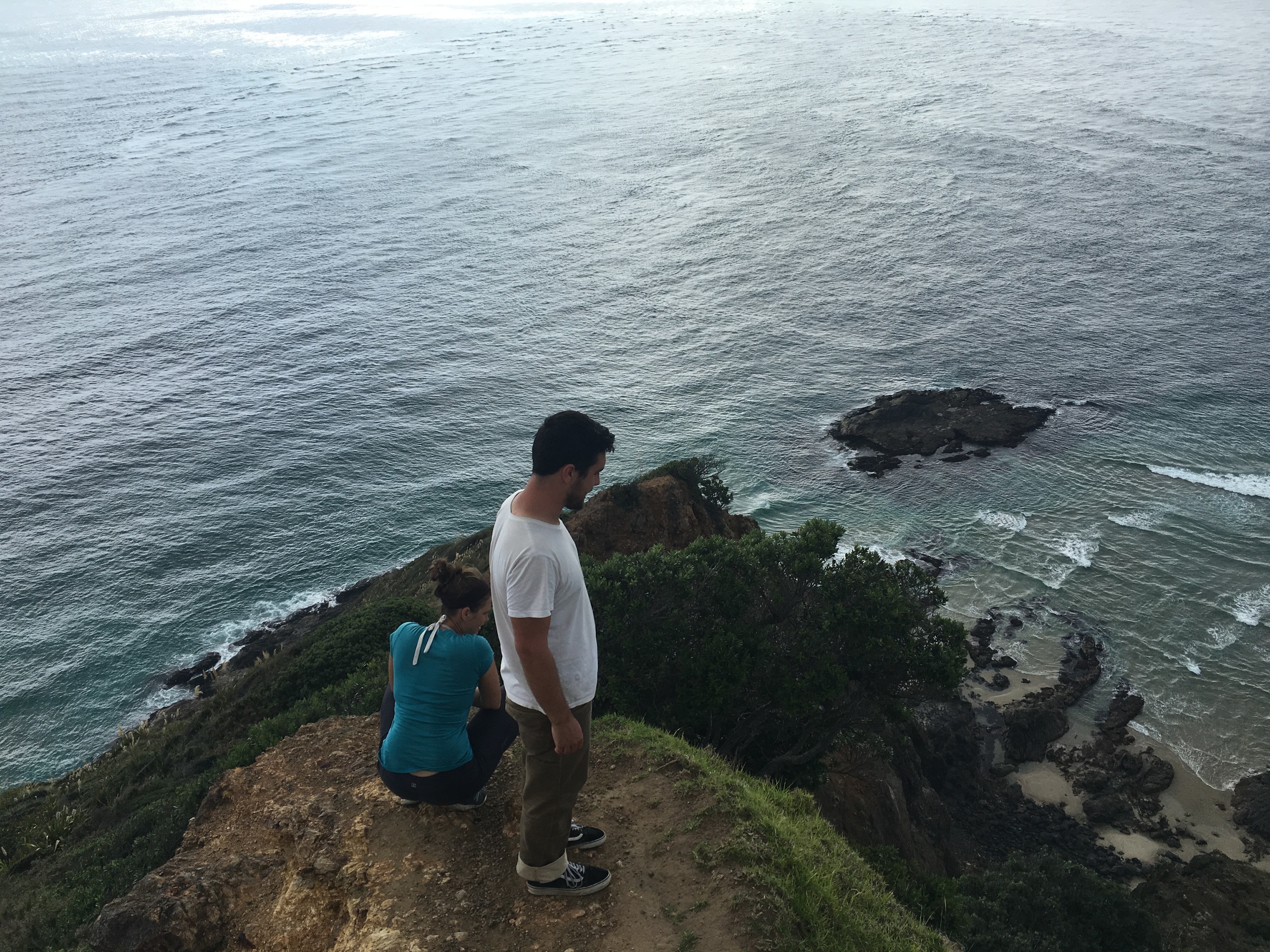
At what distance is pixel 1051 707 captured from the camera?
3312 cm

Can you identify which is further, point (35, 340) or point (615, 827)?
point (35, 340)

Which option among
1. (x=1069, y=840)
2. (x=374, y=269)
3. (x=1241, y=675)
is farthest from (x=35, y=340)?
(x=1241, y=675)

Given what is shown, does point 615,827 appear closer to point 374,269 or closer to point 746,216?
point 374,269

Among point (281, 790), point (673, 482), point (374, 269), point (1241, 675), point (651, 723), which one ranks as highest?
point (281, 790)

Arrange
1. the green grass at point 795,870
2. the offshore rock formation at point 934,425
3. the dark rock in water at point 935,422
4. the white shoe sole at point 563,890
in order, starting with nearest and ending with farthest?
1. the white shoe sole at point 563,890
2. the green grass at point 795,870
3. the offshore rock formation at point 934,425
4. the dark rock in water at point 935,422

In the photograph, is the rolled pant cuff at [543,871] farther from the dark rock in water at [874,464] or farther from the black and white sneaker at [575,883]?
the dark rock in water at [874,464]

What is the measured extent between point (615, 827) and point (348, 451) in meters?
51.3

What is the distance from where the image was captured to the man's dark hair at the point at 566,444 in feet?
20.7

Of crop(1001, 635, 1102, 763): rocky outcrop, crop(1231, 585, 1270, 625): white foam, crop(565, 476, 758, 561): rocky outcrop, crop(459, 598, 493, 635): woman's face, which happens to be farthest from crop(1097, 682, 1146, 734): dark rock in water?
crop(459, 598, 493, 635): woman's face

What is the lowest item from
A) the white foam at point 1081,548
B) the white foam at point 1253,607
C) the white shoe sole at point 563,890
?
the white foam at point 1081,548

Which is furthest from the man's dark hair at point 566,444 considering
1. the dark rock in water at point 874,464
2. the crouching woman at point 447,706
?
the dark rock in water at point 874,464

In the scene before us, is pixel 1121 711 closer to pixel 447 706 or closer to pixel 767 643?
pixel 767 643

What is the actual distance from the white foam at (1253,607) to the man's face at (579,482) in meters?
40.7

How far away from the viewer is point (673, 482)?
3447 centimetres
